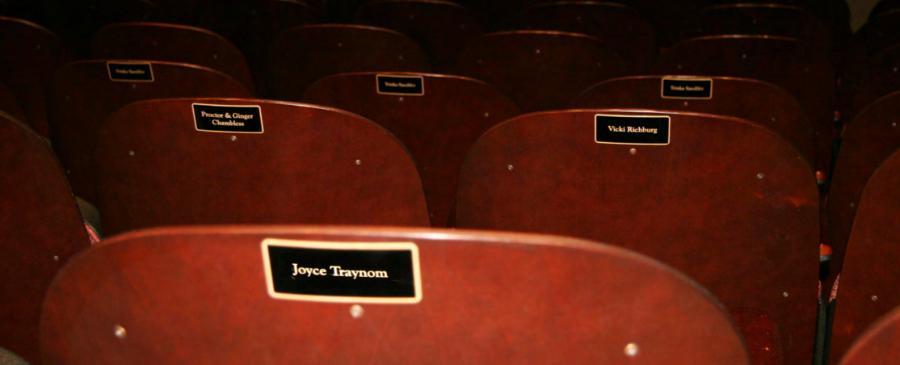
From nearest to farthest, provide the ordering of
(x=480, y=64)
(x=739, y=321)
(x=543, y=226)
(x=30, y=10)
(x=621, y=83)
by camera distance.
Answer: (x=739, y=321), (x=543, y=226), (x=621, y=83), (x=480, y=64), (x=30, y=10)

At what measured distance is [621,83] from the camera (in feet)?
5.99

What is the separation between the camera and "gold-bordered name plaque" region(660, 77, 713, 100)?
1.73 meters

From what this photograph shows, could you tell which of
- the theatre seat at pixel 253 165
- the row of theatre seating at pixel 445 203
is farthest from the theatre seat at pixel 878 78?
the theatre seat at pixel 253 165

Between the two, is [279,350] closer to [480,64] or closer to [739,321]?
[739,321]

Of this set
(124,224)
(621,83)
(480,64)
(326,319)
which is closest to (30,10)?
(480,64)

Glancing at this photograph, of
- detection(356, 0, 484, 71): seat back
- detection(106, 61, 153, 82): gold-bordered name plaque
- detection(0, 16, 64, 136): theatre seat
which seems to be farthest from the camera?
detection(356, 0, 484, 71): seat back

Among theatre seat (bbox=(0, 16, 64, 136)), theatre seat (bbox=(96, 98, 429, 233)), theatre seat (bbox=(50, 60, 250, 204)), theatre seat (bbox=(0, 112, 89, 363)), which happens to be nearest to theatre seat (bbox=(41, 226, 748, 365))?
theatre seat (bbox=(0, 112, 89, 363))

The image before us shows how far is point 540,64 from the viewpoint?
8.27ft

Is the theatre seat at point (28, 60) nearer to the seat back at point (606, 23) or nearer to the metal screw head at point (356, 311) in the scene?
the seat back at point (606, 23)

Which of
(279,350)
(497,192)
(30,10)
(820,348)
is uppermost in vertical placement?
(279,350)

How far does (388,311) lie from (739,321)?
0.75 m

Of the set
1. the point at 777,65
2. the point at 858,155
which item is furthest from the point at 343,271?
the point at 777,65

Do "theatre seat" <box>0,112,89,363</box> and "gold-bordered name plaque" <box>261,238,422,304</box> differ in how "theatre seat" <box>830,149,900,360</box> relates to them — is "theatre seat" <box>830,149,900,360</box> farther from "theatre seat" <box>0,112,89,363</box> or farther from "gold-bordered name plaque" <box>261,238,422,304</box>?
"theatre seat" <box>0,112,89,363</box>

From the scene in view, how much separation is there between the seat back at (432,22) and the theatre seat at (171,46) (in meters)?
0.86
